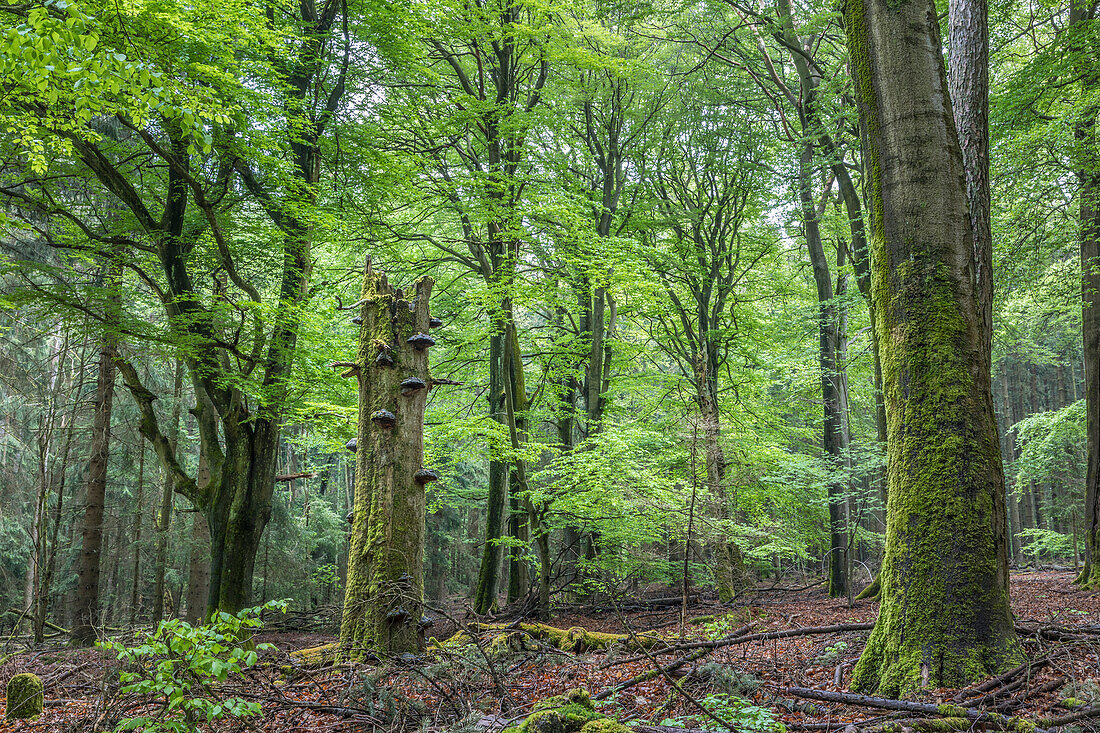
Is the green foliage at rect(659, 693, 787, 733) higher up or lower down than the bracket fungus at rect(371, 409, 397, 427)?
lower down

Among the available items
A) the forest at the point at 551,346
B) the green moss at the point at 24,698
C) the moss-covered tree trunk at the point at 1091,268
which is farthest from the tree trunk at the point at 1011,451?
the green moss at the point at 24,698

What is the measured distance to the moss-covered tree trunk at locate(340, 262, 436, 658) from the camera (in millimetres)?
5262

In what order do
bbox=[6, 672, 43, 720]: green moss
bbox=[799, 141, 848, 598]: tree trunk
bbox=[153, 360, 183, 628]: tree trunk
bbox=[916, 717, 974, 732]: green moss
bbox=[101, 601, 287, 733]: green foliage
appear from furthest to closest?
bbox=[153, 360, 183, 628]: tree trunk → bbox=[799, 141, 848, 598]: tree trunk → bbox=[6, 672, 43, 720]: green moss → bbox=[101, 601, 287, 733]: green foliage → bbox=[916, 717, 974, 732]: green moss

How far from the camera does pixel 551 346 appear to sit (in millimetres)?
15289

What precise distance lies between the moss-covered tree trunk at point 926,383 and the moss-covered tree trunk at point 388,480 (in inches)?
142

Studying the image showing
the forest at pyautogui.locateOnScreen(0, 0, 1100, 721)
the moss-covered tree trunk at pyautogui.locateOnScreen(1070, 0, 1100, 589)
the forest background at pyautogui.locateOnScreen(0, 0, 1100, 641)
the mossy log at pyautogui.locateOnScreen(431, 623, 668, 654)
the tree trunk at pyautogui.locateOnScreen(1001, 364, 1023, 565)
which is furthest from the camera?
the tree trunk at pyautogui.locateOnScreen(1001, 364, 1023, 565)

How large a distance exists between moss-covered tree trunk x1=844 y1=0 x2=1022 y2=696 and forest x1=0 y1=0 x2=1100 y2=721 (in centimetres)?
2

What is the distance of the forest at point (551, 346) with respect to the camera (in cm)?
354

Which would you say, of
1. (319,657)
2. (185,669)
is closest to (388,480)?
(319,657)

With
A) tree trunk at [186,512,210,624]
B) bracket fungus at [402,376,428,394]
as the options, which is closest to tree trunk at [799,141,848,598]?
bracket fungus at [402,376,428,394]

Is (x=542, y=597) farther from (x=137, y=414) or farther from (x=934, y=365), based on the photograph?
(x=137, y=414)

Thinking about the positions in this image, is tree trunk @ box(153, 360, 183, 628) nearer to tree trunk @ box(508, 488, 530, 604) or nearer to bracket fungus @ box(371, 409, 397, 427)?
tree trunk @ box(508, 488, 530, 604)

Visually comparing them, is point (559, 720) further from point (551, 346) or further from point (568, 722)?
point (551, 346)

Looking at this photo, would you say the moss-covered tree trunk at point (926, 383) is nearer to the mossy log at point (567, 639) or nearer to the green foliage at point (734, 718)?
the green foliage at point (734, 718)
